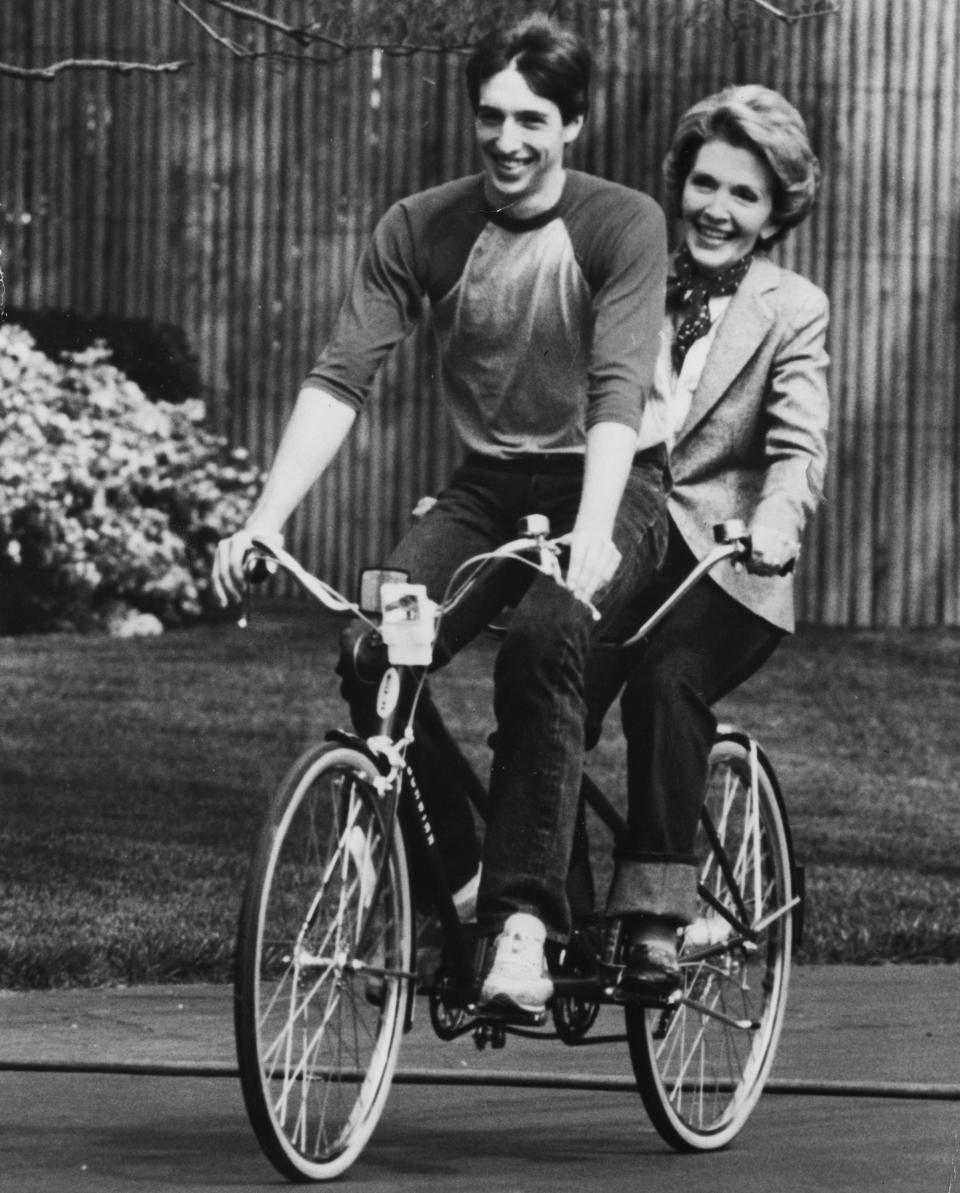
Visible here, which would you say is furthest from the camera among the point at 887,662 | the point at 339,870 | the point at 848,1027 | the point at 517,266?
the point at 887,662

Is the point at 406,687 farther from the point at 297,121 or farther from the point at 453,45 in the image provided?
the point at 297,121

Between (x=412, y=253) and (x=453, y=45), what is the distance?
4437 millimetres

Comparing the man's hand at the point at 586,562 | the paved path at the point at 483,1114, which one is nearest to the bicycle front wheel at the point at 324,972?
the paved path at the point at 483,1114

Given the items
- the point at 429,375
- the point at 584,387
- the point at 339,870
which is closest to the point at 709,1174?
the point at 339,870

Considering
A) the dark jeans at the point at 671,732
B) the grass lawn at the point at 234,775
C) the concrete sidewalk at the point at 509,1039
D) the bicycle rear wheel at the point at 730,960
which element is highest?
the dark jeans at the point at 671,732

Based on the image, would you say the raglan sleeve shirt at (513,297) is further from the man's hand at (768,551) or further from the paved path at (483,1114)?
the paved path at (483,1114)

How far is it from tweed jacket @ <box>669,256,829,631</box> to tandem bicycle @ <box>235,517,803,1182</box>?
19 centimetres

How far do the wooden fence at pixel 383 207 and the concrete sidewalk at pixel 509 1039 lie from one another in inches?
345

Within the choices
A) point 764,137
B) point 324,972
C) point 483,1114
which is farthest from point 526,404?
point 483,1114

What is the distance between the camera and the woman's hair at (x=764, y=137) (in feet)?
19.4

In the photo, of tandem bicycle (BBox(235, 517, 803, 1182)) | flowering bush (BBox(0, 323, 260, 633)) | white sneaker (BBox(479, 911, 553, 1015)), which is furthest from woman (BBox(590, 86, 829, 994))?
flowering bush (BBox(0, 323, 260, 633))

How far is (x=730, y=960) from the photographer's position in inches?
237

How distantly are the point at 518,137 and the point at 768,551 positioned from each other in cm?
87

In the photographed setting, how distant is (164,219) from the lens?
1630 cm
